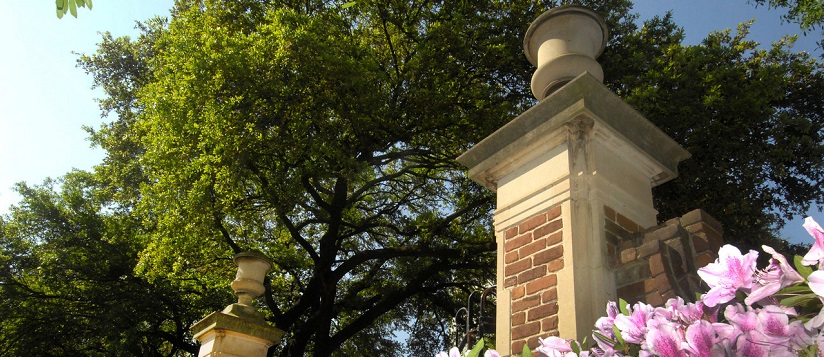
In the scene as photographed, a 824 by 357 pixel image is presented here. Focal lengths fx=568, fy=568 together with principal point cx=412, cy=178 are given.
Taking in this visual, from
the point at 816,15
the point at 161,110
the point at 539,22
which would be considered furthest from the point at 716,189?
the point at 161,110

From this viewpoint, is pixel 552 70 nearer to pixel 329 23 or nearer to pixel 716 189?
pixel 716 189

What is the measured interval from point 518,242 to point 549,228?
0.27 meters

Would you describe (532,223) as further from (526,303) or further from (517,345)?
(517,345)

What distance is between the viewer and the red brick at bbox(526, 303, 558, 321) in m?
2.99

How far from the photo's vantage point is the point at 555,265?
3.09 meters

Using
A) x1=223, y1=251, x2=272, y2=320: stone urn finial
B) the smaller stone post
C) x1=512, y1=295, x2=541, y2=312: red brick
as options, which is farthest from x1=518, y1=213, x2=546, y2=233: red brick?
x1=223, y1=251, x2=272, y2=320: stone urn finial

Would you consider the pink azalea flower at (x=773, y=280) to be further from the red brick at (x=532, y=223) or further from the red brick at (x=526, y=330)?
the red brick at (x=532, y=223)

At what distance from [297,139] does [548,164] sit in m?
6.68

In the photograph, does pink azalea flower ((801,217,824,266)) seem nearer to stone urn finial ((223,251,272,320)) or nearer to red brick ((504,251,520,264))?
red brick ((504,251,520,264))

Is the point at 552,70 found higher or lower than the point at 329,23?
lower

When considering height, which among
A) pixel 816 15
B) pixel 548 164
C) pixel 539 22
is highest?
pixel 816 15

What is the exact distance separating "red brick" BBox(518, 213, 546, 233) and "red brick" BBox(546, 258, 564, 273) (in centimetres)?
28

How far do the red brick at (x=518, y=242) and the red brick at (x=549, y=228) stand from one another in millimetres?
71

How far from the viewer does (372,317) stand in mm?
12422
